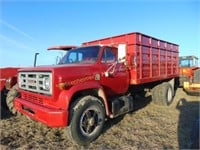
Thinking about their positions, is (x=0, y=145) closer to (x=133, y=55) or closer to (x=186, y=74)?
(x=133, y=55)

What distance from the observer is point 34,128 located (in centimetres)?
544

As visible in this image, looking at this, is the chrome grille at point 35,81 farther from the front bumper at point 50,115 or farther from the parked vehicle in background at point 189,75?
the parked vehicle in background at point 189,75

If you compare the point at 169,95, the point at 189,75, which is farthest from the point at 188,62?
the point at 169,95

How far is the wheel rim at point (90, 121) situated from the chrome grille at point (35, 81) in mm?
942

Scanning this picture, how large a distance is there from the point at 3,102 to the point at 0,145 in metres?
→ 3.12

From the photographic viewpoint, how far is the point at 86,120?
4664 mm

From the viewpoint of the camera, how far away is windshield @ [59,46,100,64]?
5.52 meters

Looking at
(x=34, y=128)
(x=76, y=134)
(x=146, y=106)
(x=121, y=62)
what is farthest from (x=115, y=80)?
(x=146, y=106)

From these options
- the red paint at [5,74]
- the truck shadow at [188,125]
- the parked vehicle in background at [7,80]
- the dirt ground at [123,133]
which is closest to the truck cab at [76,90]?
the dirt ground at [123,133]

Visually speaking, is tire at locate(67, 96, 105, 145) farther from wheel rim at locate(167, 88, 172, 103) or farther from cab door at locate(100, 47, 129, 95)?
wheel rim at locate(167, 88, 172, 103)

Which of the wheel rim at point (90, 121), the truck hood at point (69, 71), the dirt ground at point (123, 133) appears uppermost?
the truck hood at point (69, 71)

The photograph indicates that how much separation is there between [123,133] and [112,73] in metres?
1.57

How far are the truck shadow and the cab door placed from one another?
194 centimetres

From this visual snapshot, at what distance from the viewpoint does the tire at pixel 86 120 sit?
14.1 ft
